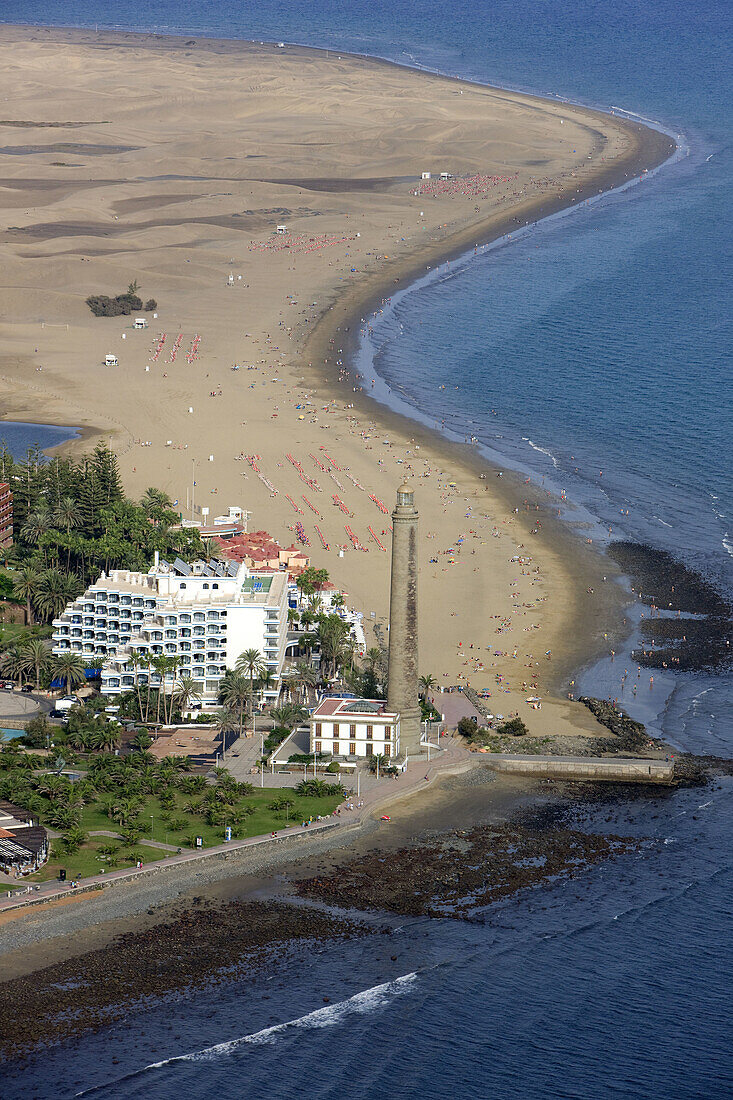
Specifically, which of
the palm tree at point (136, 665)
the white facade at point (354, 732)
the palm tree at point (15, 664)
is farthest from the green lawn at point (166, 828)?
the palm tree at point (15, 664)

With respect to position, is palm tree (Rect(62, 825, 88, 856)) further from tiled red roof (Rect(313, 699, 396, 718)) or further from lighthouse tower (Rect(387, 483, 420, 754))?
lighthouse tower (Rect(387, 483, 420, 754))

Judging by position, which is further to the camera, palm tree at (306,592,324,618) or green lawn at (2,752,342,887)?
palm tree at (306,592,324,618)

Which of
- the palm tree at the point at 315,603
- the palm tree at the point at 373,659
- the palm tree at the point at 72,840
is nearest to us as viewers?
the palm tree at the point at 72,840

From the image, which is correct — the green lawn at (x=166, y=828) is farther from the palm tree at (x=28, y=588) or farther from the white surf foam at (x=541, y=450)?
the white surf foam at (x=541, y=450)

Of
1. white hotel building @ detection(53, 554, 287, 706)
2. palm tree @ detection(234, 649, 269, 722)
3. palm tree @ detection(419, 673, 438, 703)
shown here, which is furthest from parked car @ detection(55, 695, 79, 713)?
palm tree @ detection(419, 673, 438, 703)

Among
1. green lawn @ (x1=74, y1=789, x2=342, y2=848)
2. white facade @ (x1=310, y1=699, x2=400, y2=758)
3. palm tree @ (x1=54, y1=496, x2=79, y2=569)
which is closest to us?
green lawn @ (x1=74, y1=789, x2=342, y2=848)

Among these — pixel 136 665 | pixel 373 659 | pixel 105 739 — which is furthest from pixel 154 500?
pixel 105 739
